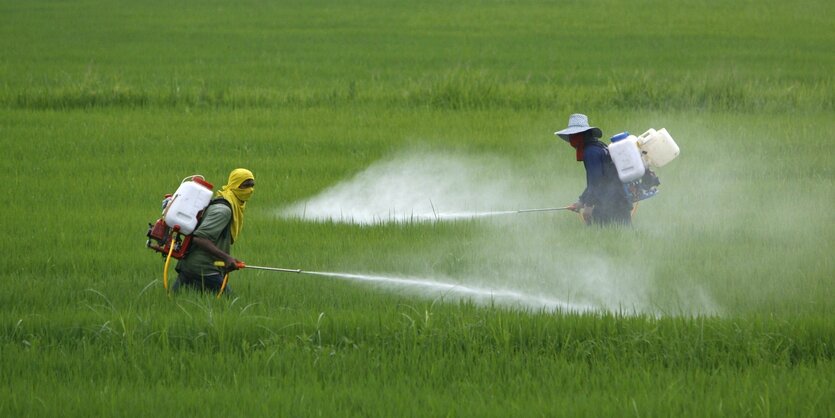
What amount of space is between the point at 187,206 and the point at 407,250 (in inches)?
95.7

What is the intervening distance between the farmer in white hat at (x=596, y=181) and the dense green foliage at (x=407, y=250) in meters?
0.27

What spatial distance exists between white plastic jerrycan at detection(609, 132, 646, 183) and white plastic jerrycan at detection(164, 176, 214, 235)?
3.78 meters

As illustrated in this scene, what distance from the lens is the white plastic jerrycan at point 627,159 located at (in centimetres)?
952

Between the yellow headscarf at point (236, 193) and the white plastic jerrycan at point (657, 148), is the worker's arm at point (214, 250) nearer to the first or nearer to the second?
the yellow headscarf at point (236, 193)

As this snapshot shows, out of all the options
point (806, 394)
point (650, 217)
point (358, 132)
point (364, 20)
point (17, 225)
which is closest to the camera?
point (806, 394)

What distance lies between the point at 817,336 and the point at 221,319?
144 inches

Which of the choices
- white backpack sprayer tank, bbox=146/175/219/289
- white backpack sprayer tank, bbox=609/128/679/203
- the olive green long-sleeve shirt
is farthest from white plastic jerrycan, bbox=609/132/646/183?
white backpack sprayer tank, bbox=146/175/219/289

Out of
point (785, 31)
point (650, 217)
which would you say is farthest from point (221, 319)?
point (785, 31)

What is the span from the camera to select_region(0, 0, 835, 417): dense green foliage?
238 inches

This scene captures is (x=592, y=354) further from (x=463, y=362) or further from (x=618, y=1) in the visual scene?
(x=618, y=1)

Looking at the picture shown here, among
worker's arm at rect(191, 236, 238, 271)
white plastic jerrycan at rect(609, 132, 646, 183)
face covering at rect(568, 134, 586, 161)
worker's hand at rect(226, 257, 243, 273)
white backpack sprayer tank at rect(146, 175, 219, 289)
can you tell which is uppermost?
face covering at rect(568, 134, 586, 161)

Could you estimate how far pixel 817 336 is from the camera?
22.0ft

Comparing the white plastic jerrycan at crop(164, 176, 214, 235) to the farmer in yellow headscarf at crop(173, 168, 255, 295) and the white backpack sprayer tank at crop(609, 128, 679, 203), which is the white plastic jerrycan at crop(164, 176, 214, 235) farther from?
the white backpack sprayer tank at crop(609, 128, 679, 203)

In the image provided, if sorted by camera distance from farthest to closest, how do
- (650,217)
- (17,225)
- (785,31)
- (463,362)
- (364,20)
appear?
(364,20) < (785,31) < (650,217) < (17,225) < (463,362)
